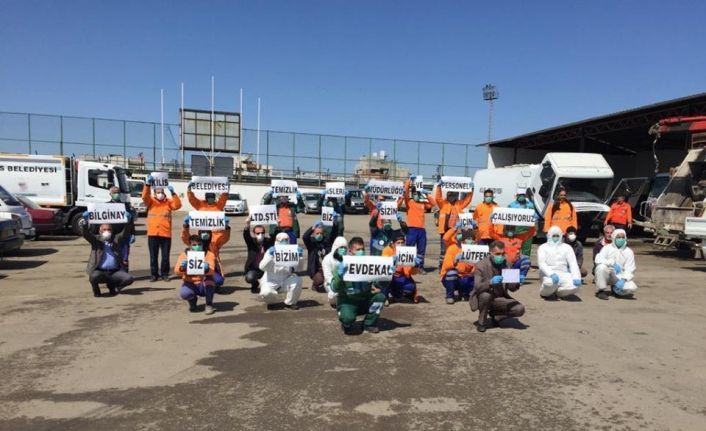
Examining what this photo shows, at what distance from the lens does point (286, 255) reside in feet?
23.8

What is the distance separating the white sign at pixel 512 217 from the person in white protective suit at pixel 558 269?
0.84 m

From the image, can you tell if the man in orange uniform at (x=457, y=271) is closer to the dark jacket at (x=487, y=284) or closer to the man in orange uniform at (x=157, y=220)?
the dark jacket at (x=487, y=284)

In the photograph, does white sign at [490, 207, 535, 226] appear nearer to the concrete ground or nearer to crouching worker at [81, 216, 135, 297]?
the concrete ground

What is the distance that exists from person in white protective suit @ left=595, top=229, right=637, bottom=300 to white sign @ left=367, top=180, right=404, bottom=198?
4.26m

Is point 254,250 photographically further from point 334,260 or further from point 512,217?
point 512,217

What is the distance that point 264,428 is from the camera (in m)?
3.70

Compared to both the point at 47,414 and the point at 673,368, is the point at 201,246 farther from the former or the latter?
the point at 673,368

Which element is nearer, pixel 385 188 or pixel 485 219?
pixel 485 219

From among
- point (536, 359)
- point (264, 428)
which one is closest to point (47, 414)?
point (264, 428)

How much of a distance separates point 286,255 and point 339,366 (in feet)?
8.35

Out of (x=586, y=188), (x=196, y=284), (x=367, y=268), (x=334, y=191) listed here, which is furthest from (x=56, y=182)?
(x=586, y=188)

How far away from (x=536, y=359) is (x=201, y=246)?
16.2 ft

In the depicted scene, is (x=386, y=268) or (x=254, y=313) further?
(x=254, y=313)

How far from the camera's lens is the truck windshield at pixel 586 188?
16.3m
